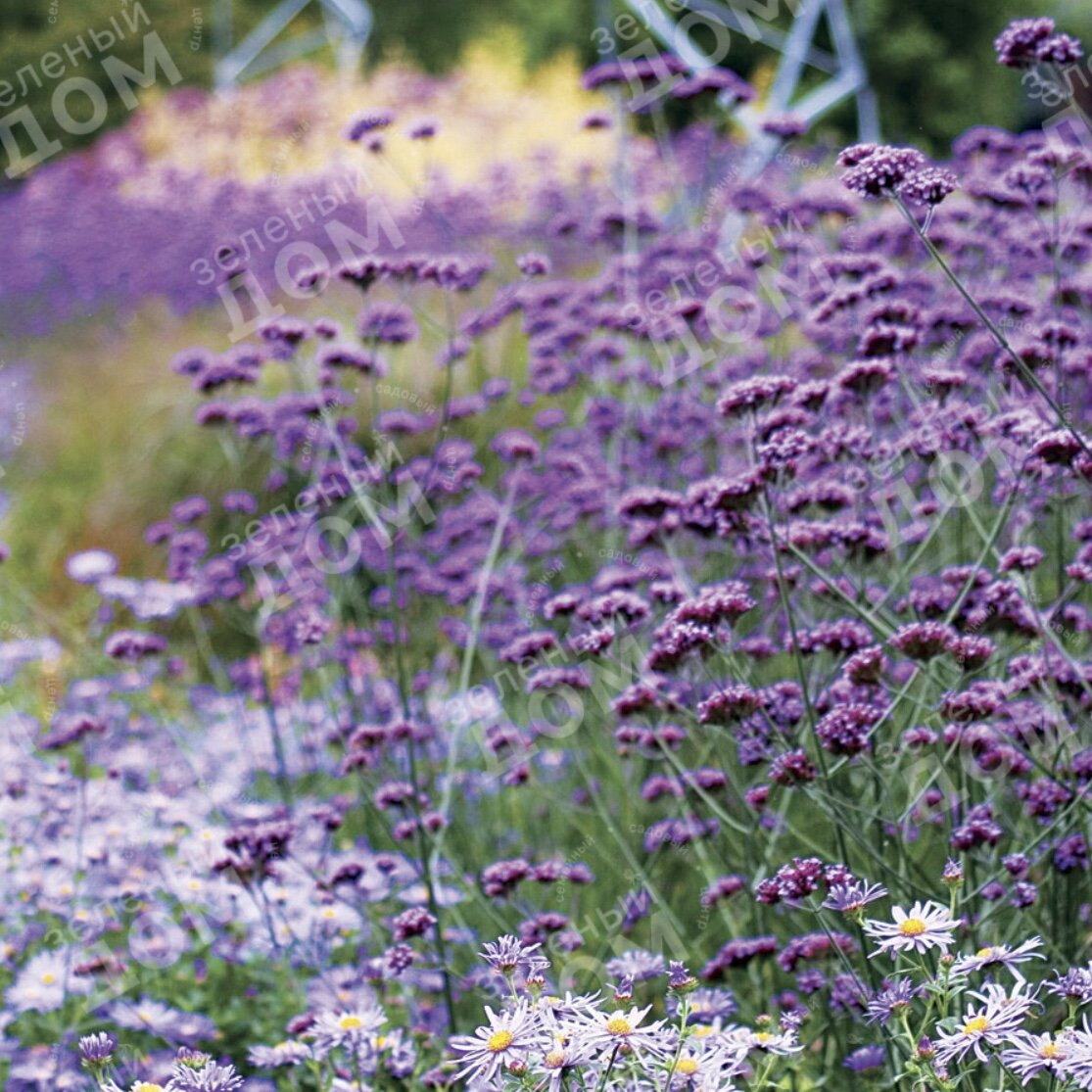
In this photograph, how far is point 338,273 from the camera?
337cm

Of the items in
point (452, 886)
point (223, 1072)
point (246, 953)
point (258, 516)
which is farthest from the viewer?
point (258, 516)

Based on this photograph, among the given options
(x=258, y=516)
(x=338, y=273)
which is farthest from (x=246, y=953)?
(x=258, y=516)

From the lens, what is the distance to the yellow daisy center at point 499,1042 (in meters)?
1.69

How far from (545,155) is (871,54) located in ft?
33.1

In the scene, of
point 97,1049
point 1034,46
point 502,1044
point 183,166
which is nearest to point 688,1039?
point 502,1044

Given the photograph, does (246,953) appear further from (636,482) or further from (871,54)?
(871,54)

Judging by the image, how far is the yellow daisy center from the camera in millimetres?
1688

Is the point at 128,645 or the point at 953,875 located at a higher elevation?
the point at 953,875

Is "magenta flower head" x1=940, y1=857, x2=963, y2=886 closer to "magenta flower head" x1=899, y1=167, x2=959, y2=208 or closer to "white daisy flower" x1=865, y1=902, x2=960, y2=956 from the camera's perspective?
"white daisy flower" x1=865, y1=902, x2=960, y2=956

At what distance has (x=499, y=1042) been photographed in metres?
1.69

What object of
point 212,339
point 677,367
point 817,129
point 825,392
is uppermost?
point 825,392

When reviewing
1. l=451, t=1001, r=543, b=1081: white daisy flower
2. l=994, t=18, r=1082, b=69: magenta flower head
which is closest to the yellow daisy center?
l=451, t=1001, r=543, b=1081: white daisy flower

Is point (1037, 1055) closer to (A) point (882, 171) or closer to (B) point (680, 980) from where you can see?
(B) point (680, 980)

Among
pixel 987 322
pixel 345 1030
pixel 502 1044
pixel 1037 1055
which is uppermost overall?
pixel 987 322
